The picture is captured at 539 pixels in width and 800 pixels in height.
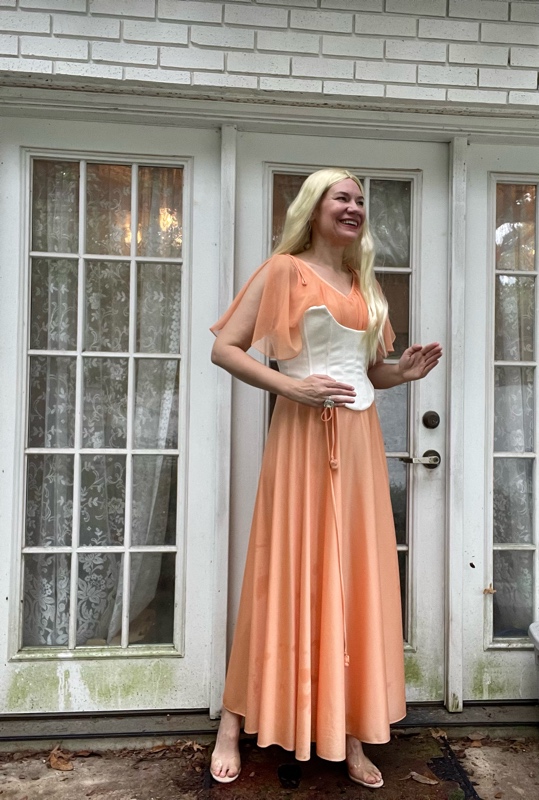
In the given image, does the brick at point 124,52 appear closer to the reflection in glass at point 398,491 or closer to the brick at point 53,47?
the brick at point 53,47

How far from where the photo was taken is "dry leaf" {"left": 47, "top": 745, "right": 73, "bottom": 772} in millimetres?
1962

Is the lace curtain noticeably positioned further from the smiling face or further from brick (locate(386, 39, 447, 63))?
brick (locate(386, 39, 447, 63))

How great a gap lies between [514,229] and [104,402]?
1.79 metres

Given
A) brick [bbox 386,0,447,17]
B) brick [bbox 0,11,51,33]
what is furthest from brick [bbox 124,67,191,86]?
brick [bbox 386,0,447,17]

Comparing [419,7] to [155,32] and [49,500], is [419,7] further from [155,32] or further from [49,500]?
[49,500]

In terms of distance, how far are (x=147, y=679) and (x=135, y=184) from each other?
189 centimetres

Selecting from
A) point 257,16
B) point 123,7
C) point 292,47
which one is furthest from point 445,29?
point 123,7

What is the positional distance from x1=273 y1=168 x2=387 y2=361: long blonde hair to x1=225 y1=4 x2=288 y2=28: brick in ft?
2.26

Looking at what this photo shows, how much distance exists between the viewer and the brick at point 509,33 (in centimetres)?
220

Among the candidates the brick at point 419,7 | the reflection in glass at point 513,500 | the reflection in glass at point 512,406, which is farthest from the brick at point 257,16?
the reflection in glass at point 513,500

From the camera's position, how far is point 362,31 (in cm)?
216

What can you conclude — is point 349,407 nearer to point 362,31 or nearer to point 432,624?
point 432,624

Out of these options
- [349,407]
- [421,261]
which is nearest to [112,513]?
[349,407]

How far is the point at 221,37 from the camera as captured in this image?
2.11m
